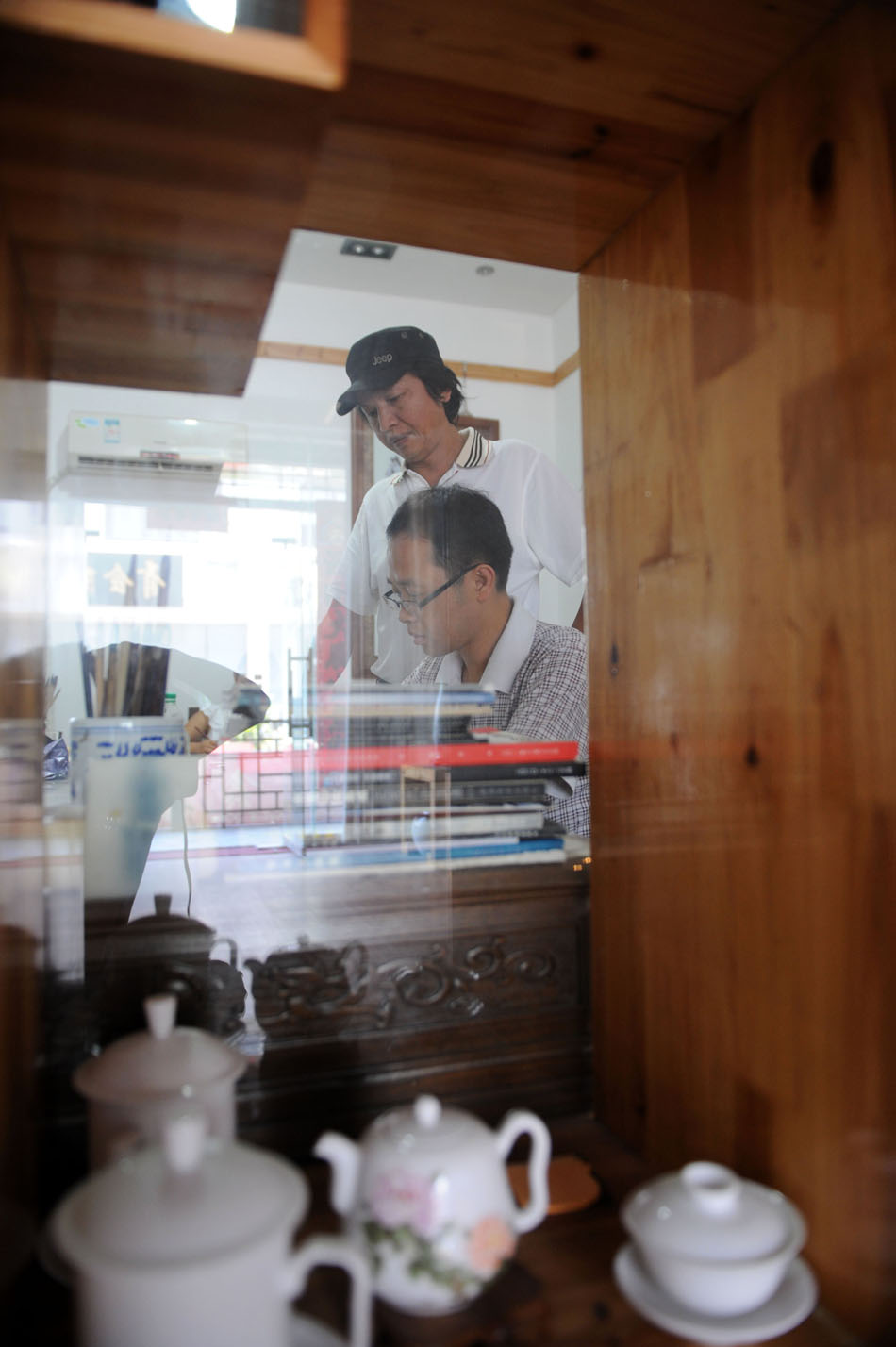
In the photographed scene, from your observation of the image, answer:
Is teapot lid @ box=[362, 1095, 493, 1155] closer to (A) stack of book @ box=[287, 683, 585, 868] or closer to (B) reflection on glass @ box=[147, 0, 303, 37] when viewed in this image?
(A) stack of book @ box=[287, 683, 585, 868]

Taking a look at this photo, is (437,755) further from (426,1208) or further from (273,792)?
(426,1208)

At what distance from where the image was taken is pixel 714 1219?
674 millimetres

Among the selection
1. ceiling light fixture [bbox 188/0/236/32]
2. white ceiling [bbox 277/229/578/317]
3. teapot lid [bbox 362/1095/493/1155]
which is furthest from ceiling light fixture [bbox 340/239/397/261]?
teapot lid [bbox 362/1095/493/1155]

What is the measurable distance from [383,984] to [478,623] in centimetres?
47

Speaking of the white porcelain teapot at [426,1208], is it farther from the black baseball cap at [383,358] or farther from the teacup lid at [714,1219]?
the black baseball cap at [383,358]

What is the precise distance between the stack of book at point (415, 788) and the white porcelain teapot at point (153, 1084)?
0.31m

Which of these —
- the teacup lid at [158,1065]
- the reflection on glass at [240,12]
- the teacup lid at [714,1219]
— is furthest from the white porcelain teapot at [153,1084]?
the reflection on glass at [240,12]

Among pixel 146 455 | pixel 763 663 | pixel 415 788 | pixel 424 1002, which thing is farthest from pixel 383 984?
pixel 146 455

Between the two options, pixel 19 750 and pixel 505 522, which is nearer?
pixel 19 750

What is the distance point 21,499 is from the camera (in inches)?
33.2

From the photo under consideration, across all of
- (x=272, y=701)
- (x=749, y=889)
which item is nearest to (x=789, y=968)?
(x=749, y=889)

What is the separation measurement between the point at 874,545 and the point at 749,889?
0.33 meters

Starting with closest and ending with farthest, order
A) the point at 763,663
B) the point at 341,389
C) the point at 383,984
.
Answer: the point at 763,663, the point at 383,984, the point at 341,389

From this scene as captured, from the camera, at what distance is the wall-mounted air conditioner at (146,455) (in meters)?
1.01
